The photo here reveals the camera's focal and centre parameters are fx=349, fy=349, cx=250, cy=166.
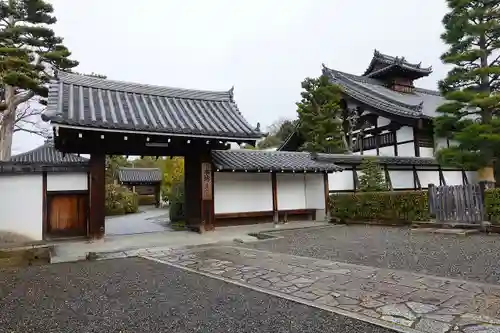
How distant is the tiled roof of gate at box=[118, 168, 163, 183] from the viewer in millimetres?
34753

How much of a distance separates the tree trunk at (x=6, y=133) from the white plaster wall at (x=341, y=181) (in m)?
17.9

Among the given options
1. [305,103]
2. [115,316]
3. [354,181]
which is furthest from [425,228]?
[305,103]

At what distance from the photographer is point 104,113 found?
31.8 ft

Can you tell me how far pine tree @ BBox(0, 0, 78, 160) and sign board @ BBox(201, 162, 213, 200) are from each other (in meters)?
12.6

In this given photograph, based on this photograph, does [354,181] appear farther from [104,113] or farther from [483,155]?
[104,113]

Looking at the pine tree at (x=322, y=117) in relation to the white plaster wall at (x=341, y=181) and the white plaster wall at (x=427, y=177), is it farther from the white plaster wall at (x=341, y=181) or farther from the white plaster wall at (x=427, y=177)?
the white plaster wall at (x=427, y=177)

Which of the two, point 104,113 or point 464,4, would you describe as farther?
point 464,4

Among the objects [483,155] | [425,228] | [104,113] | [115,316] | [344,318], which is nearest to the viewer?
[344,318]

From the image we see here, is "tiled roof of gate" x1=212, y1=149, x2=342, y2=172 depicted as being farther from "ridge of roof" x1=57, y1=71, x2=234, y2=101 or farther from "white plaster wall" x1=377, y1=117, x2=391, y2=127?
"white plaster wall" x1=377, y1=117, x2=391, y2=127

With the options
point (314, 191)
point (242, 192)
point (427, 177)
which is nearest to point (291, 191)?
point (314, 191)

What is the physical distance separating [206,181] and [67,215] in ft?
13.7

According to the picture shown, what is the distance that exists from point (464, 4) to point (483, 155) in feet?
17.3

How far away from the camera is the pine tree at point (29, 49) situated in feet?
62.4

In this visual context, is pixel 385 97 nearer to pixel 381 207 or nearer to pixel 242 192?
pixel 381 207
